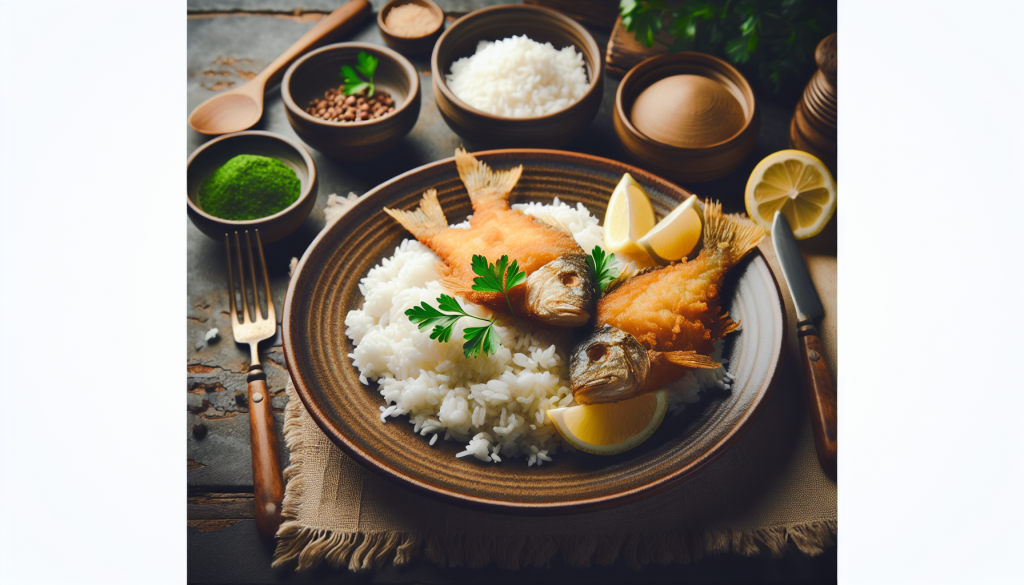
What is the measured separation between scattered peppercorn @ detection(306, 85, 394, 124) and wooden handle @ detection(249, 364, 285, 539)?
4.06 ft

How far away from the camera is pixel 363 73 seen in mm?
2744

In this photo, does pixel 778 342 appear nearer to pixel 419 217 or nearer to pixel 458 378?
pixel 458 378

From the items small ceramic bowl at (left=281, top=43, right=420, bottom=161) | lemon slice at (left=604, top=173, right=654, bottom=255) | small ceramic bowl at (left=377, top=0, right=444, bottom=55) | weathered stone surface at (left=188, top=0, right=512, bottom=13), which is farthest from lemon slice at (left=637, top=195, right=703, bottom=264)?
weathered stone surface at (left=188, top=0, right=512, bottom=13)

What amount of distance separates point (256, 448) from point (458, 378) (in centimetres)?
63

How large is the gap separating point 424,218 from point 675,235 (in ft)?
2.89

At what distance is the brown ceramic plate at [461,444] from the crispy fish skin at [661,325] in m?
0.10

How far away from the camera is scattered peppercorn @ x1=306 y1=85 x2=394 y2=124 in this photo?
262 centimetres

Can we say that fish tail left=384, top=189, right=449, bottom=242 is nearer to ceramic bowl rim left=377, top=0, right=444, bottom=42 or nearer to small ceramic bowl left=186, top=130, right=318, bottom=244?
small ceramic bowl left=186, top=130, right=318, bottom=244

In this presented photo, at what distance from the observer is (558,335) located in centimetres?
197

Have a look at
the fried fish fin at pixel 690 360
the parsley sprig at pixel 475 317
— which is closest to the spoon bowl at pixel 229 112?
the parsley sprig at pixel 475 317

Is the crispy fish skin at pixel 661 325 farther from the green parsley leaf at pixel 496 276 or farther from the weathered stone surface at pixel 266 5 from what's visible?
the weathered stone surface at pixel 266 5

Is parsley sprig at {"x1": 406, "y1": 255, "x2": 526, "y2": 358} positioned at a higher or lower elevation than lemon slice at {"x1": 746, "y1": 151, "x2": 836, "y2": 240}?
lower

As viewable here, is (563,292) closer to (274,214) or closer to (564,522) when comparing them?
(564,522)

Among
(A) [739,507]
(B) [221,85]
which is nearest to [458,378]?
(A) [739,507]
